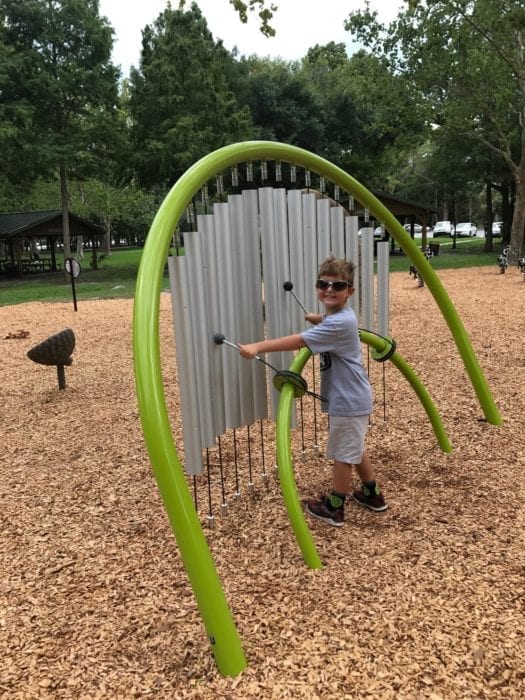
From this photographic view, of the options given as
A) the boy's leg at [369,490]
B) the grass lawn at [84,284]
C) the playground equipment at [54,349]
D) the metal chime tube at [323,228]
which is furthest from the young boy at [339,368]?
the grass lawn at [84,284]

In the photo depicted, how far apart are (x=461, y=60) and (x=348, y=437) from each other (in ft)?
70.9

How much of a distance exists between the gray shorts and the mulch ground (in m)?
0.45

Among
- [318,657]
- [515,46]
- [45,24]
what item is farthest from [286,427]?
[45,24]

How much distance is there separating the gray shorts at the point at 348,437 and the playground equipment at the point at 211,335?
0.88ft

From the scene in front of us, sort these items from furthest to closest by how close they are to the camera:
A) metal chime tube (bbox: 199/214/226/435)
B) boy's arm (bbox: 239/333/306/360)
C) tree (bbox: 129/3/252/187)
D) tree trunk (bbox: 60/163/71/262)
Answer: tree trunk (bbox: 60/163/71/262) < tree (bbox: 129/3/252/187) < metal chime tube (bbox: 199/214/226/435) < boy's arm (bbox: 239/333/306/360)

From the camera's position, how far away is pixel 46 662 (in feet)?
7.64

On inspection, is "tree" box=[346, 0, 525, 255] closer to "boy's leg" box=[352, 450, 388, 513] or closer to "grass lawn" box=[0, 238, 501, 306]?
"grass lawn" box=[0, 238, 501, 306]

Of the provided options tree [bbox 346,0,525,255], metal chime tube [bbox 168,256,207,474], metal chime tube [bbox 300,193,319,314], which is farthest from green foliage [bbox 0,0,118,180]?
metal chime tube [bbox 168,256,207,474]

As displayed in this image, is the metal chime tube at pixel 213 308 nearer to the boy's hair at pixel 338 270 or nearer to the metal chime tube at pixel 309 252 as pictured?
the boy's hair at pixel 338 270

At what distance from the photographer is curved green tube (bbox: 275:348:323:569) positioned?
9.19ft

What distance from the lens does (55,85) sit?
23031 mm

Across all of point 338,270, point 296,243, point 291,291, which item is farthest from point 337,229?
point 338,270

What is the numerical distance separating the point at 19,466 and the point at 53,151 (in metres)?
21.7

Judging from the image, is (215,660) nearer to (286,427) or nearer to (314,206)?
(286,427)
